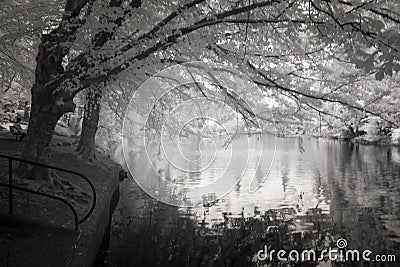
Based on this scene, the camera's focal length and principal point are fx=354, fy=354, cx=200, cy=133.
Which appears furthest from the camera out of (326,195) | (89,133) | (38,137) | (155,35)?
(89,133)

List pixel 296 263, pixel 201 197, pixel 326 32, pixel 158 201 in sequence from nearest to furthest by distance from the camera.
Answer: pixel 326 32
pixel 296 263
pixel 158 201
pixel 201 197

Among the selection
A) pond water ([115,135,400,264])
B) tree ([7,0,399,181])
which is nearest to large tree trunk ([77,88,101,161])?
pond water ([115,135,400,264])

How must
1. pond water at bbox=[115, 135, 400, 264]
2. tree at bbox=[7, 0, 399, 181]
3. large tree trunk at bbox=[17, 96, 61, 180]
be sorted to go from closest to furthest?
tree at bbox=[7, 0, 399, 181] → large tree trunk at bbox=[17, 96, 61, 180] → pond water at bbox=[115, 135, 400, 264]

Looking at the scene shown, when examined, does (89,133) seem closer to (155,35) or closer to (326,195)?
(155,35)

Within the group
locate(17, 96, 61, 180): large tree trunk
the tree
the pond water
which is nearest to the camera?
the tree

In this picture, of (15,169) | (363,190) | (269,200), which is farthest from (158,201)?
(363,190)

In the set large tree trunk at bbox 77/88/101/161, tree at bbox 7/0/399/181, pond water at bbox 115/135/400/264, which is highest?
tree at bbox 7/0/399/181

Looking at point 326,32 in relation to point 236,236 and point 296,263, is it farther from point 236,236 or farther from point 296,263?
point 236,236

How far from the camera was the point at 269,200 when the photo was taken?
14.2 m

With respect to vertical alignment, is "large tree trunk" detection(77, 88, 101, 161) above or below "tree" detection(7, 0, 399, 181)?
below

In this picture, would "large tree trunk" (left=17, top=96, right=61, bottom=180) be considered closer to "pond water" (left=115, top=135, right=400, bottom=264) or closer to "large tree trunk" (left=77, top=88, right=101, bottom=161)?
"pond water" (left=115, top=135, right=400, bottom=264)

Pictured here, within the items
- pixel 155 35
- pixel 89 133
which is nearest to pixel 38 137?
pixel 155 35

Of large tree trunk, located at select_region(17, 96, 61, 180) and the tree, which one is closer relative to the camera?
the tree

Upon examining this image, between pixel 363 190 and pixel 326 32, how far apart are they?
1142cm
